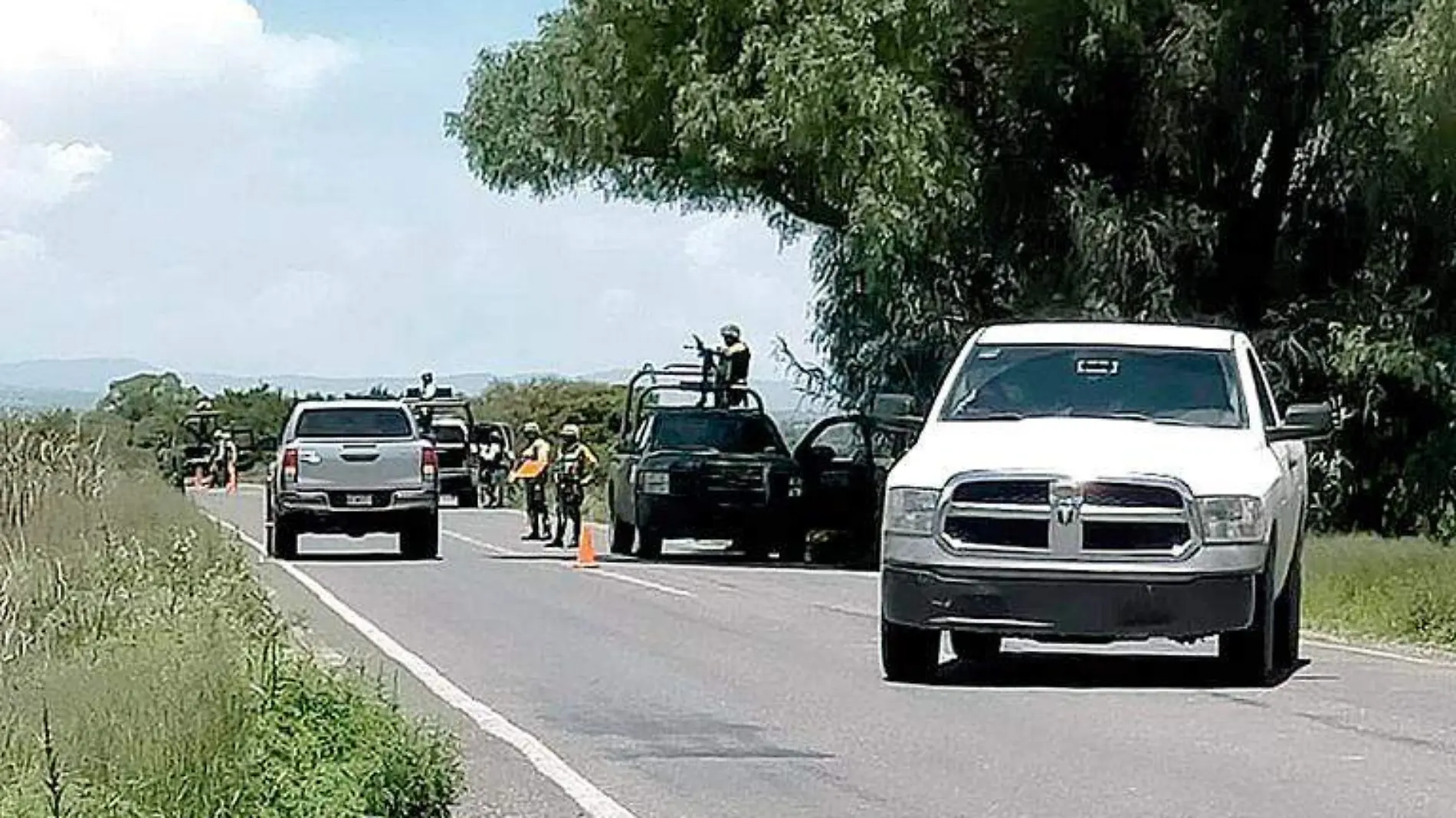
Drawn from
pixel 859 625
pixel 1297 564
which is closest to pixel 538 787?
pixel 1297 564

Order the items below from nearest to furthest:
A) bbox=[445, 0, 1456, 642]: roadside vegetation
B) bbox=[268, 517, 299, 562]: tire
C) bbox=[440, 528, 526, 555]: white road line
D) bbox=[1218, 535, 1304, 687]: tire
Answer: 1. bbox=[1218, 535, 1304, 687]: tire
2. bbox=[445, 0, 1456, 642]: roadside vegetation
3. bbox=[268, 517, 299, 562]: tire
4. bbox=[440, 528, 526, 555]: white road line

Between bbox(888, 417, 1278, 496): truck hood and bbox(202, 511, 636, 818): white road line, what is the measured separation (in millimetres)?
2751

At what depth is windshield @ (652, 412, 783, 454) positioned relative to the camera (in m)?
33.2

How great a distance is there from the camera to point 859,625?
21.5 meters

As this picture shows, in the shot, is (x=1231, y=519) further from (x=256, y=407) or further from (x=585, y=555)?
(x=256, y=407)

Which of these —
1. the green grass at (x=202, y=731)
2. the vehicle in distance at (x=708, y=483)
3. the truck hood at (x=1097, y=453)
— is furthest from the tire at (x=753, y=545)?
the green grass at (x=202, y=731)

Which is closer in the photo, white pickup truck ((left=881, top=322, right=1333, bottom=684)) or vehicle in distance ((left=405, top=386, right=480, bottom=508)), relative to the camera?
white pickup truck ((left=881, top=322, right=1333, bottom=684))

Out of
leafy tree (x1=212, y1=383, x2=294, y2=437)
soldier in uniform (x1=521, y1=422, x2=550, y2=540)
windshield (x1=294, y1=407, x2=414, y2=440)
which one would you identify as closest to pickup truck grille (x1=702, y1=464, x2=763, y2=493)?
windshield (x1=294, y1=407, x2=414, y2=440)

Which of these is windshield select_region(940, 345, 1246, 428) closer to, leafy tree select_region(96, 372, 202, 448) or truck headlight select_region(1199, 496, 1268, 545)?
truck headlight select_region(1199, 496, 1268, 545)

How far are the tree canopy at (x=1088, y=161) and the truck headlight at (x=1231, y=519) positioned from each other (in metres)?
14.7

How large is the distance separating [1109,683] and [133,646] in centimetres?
719

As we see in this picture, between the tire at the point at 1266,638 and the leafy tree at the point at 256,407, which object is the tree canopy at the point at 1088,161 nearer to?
the tire at the point at 1266,638

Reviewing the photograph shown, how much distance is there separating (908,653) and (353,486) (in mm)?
16816

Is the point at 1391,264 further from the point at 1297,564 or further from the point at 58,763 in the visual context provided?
the point at 58,763
